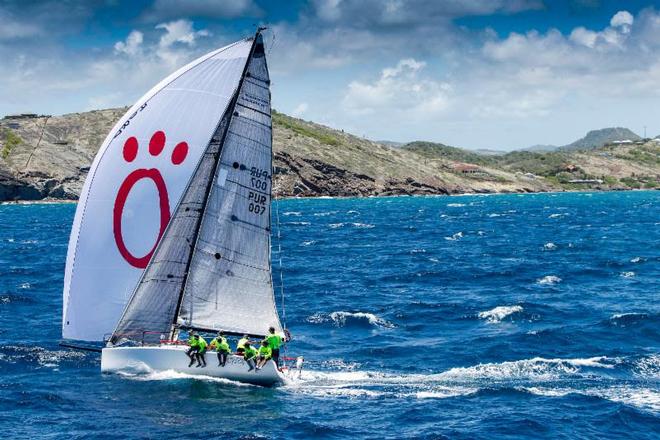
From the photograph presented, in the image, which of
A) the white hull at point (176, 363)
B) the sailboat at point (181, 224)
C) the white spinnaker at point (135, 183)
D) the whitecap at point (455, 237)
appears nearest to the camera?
the white spinnaker at point (135, 183)

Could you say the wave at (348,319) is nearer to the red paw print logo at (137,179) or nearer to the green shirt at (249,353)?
the green shirt at (249,353)

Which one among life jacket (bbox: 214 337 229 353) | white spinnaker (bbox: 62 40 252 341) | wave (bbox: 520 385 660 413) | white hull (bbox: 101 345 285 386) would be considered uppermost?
white spinnaker (bbox: 62 40 252 341)

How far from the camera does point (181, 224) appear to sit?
31.2m

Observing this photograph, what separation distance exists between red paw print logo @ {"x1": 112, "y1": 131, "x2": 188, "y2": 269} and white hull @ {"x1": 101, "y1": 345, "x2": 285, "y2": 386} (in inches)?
143

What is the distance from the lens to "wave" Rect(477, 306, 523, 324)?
4572 centimetres

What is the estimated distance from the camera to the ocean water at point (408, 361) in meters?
27.0

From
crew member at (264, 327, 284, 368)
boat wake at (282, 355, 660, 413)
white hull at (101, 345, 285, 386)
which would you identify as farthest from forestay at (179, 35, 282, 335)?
boat wake at (282, 355, 660, 413)

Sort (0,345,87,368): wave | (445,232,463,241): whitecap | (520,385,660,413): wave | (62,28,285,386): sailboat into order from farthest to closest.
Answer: (445,232,463,241): whitecap
(0,345,87,368): wave
(62,28,285,386): sailboat
(520,385,660,413): wave

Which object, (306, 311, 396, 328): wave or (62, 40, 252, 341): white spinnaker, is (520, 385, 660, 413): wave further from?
(62, 40, 252, 341): white spinnaker

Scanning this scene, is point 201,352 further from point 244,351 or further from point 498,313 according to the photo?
point 498,313

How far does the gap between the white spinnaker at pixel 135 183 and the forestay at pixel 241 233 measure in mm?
1118

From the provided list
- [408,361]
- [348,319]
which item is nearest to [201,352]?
[408,361]

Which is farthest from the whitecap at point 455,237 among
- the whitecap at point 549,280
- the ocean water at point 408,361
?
the whitecap at point 549,280

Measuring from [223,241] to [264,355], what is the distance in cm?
493
